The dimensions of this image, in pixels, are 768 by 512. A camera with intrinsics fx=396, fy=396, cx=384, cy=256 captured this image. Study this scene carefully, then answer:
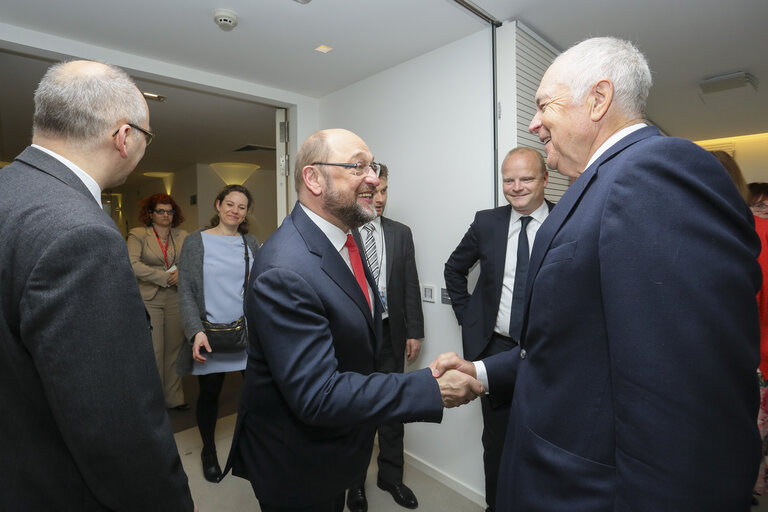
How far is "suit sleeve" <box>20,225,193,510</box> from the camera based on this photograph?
29.5 inches

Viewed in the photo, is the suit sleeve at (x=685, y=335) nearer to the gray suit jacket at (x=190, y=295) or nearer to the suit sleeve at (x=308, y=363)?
the suit sleeve at (x=308, y=363)

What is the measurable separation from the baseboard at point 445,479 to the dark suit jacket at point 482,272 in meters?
0.87

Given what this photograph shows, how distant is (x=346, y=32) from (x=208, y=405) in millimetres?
2409

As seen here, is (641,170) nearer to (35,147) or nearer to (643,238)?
(643,238)

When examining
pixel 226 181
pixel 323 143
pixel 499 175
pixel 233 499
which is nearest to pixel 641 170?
pixel 323 143

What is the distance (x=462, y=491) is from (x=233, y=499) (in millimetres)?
1344

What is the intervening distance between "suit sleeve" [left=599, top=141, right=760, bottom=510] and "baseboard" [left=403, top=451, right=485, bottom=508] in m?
1.90

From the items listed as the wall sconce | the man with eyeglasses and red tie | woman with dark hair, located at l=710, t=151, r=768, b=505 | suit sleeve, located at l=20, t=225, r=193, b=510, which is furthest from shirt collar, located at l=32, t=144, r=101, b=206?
the wall sconce

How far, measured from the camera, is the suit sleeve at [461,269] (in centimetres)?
220

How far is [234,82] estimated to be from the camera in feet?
9.52

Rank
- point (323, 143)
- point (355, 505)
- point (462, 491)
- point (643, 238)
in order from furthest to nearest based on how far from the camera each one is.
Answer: point (462, 491), point (355, 505), point (323, 143), point (643, 238)

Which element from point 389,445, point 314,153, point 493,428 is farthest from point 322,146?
point 389,445

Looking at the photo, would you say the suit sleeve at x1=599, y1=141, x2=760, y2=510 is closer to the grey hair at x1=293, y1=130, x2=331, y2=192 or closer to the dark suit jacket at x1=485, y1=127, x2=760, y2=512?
the dark suit jacket at x1=485, y1=127, x2=760, y2=512

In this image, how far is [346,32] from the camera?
2258 mm
